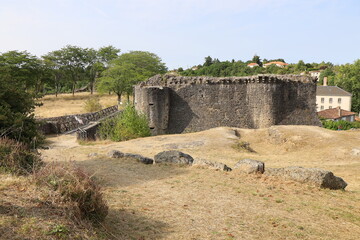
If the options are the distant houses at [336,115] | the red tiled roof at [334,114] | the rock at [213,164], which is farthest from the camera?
the red tiled roof at [334,114]

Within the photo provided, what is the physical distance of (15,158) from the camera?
26.7 feet

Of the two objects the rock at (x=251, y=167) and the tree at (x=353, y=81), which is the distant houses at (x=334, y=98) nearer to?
the tree at (x=353, y=81)

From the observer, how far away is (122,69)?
144 ft

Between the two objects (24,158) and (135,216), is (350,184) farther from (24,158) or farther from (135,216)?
(24,158)

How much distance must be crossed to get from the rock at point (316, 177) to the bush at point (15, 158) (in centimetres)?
714

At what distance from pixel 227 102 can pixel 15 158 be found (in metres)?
16.8

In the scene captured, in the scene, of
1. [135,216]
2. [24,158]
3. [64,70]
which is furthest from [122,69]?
[135,216]

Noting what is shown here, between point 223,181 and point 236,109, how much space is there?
→ 1384 centimetres

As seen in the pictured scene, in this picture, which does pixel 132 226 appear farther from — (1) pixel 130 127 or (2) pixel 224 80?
(2) pixel 224 80

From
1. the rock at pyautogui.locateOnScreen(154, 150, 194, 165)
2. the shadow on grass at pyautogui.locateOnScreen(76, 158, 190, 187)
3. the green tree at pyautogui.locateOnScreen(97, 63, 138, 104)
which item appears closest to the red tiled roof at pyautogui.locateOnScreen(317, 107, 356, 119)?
the green tree at pyautogui.locateOnScreen(97, 63, 138, 104)

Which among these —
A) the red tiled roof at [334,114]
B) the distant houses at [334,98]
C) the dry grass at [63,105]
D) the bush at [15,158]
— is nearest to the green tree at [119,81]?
the dry grass at [63,105]

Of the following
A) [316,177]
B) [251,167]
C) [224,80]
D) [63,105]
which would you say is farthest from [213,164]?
[63,105]

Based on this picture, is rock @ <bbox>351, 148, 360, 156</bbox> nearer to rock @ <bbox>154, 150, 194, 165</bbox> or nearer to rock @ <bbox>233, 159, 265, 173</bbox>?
rock @ <bbox>233, 159, 265, 173</bbox>

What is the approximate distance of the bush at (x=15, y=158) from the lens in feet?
24.9
